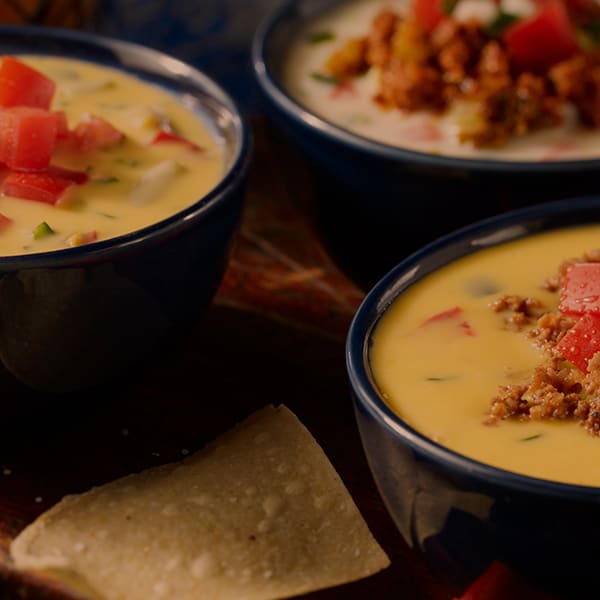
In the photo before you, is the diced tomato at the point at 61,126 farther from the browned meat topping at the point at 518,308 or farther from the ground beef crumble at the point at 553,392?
the ground beef crumble at the point at 553,392

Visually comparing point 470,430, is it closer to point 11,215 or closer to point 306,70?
point 11,215

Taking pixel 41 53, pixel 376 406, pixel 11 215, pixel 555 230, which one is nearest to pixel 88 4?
pixel 41 53

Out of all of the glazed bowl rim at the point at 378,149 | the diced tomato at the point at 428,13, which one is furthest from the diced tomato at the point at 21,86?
the diced tomato at the point at 428,13

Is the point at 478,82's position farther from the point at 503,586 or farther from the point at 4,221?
the point at 503,586

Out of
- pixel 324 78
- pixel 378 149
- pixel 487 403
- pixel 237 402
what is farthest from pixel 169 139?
pixel 487 403

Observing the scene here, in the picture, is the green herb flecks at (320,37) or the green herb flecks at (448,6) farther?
the green herb flecks at (320,37)

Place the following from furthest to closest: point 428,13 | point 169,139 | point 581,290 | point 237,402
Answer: point 428,13 < point 169,139 < point 237,402 < point 581,290

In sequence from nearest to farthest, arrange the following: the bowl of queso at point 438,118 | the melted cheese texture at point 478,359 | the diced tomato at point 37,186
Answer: the melted cheese texture at point 478,359 → the diced tomato at point 37,186 → the bowl of queso at point 438,118

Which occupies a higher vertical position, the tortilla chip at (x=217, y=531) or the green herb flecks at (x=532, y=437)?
the green herb flecks at (x=532, y=437)
